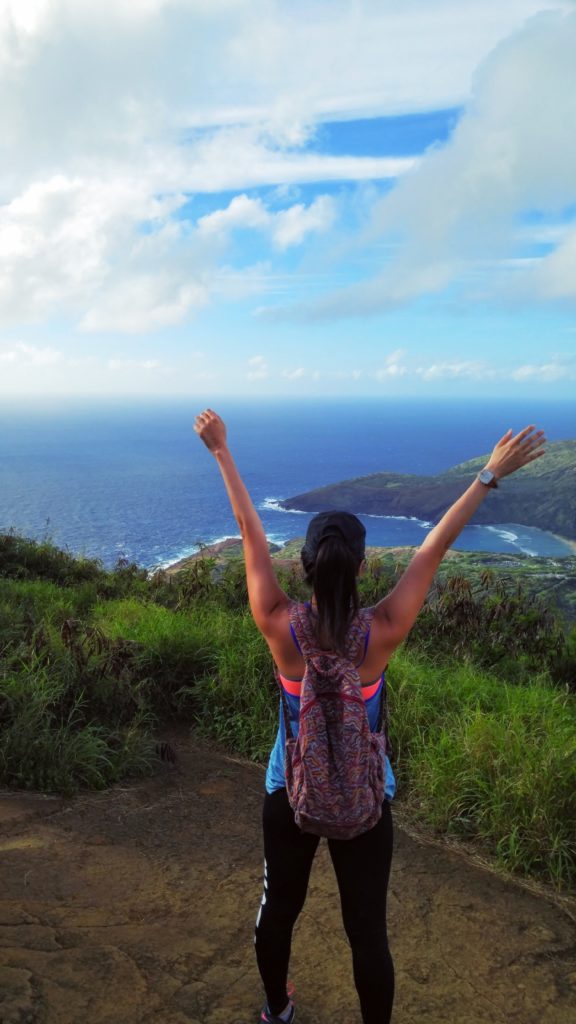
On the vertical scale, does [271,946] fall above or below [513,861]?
above

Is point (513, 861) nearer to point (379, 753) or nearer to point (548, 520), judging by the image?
point (379, 753)

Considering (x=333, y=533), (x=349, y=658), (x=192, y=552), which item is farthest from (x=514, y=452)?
(x=192, y=552)

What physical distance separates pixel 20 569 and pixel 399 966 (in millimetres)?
7618

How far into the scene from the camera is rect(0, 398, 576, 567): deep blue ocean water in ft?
93.0

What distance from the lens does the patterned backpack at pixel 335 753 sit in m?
2.04

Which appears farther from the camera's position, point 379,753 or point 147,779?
point 147,779

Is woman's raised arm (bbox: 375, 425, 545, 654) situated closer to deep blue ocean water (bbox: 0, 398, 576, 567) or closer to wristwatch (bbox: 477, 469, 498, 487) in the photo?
wristwatch (bbox: 477, 469, 498, 487)

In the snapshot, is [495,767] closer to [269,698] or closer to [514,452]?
[269,698]

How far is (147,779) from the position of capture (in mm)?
4820

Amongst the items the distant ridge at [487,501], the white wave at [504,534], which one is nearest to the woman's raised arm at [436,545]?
the white wave at [504,534]

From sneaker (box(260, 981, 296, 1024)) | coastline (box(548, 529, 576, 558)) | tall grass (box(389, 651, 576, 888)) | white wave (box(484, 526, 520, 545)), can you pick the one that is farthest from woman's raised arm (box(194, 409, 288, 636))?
coastline (box(548, 529, 576, 558))

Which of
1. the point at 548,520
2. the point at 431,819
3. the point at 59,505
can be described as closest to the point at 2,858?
the point at 431,819

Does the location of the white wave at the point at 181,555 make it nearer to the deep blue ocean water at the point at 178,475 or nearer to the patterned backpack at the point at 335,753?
the deep blue ocean water at the point at 178,475

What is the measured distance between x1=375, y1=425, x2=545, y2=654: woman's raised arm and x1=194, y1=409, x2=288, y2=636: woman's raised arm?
31 cm
